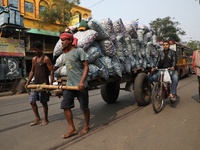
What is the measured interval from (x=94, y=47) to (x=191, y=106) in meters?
3.34

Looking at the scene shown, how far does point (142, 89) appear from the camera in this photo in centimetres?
592

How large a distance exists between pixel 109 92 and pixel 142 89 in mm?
1159

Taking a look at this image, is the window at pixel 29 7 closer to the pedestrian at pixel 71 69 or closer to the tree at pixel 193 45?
the pedestrian at pixel 71 69

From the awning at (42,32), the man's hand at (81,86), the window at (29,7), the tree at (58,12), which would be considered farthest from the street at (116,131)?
the window at (29,7)

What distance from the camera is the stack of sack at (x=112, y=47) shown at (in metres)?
4.13

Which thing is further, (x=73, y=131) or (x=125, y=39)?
(x=125, y=39)

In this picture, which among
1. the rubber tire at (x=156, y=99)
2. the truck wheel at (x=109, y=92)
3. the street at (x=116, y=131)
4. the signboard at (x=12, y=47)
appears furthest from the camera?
the signboard at (x=12, y=47)

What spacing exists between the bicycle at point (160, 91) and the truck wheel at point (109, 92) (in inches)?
52.5

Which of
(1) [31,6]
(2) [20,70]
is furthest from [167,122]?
(1) [31,6]

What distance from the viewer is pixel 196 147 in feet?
9.92

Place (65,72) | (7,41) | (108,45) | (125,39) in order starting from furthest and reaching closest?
1. (7,41)
2. (125,39)
3. (108,45)
4. (65,72)

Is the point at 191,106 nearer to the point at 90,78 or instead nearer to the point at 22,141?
the point at 90,78

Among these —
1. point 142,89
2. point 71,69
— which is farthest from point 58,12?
point 71,69

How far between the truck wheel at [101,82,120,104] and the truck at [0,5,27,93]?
9.07 m
